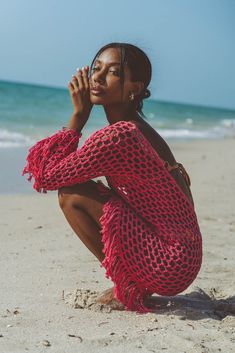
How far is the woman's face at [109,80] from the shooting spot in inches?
116

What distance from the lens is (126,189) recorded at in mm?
2951

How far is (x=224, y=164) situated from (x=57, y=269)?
6597mm

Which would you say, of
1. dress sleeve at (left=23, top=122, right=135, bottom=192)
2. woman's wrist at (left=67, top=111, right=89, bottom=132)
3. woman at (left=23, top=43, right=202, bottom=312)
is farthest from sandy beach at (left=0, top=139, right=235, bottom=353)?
woman's wrist at (left=67, top=111, right=89, bottom=132)

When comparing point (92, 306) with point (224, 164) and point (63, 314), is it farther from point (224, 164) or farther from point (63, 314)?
point (224, 164)

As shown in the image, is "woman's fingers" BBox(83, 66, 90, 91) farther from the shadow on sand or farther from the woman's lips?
the shadow on sand

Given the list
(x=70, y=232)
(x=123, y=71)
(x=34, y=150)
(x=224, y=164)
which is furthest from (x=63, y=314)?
(x=224, y=164)

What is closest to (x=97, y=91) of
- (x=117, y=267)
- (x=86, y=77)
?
(x=86, y=77)

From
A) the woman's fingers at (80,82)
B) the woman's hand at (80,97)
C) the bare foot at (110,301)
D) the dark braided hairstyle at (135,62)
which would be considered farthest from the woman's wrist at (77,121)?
the bare foot at (110,301)

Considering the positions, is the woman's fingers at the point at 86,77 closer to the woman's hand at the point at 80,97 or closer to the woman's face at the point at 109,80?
the woman's hand at the point at 80,97

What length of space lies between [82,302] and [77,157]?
30.7 inches

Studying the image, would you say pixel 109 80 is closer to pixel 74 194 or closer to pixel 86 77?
pixel 86 77

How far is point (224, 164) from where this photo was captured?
1012 centimetres

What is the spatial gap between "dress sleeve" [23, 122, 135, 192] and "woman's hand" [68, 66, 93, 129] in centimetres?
9

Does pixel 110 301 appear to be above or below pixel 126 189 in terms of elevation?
below
